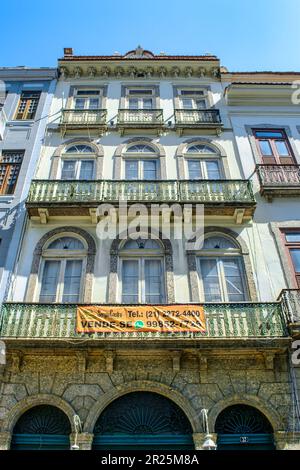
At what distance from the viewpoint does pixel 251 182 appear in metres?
12.6

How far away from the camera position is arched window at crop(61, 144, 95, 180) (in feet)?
44.6

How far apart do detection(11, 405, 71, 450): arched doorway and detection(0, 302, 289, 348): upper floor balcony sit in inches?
69.5

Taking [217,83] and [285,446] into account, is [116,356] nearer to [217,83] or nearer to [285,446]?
[285,446]

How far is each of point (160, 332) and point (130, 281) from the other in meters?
2.18

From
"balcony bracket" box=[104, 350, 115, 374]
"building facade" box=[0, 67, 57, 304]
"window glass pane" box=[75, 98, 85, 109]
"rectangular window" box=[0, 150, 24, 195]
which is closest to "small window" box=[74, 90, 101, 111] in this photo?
"window glass pane" box=[75, 98, 85, 109]

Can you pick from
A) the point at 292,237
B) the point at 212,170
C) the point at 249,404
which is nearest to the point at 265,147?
the point at 212,170

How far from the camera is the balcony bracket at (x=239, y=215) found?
11945 mm

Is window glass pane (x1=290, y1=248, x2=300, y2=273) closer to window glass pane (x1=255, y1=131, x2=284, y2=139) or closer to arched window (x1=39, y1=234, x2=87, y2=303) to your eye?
window glass pane (x1=255, y1=131, x2=284, y2=139)

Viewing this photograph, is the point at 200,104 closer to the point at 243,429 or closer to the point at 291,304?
the point at 291,304

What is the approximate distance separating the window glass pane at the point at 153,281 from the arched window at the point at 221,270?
1223 millimetres

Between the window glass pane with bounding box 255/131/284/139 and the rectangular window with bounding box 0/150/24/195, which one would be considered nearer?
the rectangular window with bounding box 0/150/24/195

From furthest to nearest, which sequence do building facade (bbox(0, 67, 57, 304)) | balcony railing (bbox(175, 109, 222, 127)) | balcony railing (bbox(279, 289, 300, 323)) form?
1. balcony railing (bbox(175, 109, 222, 127))
2. building facade (bbox(0, 67, 57, 304))
3. balcony railing (bbox(279, 289, 300, 323))

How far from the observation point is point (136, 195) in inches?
484

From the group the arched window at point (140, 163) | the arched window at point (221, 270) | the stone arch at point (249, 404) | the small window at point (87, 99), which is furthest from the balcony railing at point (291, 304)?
the small window at point (87, 99)
